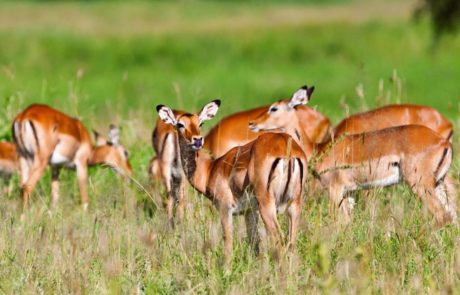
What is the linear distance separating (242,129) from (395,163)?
6.44ft

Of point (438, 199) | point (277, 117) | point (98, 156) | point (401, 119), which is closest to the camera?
point (438, 199)

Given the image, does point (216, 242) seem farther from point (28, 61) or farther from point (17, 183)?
point (28, 61)

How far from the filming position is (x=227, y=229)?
6539 millimetres

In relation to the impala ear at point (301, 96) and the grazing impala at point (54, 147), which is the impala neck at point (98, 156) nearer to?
the grazing impala at point (54, 147)

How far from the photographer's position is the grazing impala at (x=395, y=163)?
25.4 ft

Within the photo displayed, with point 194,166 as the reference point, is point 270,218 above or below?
below

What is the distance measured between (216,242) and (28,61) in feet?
81.0

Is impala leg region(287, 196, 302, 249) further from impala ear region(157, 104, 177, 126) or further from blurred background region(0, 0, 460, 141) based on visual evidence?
blurred background region(0, 0, 460, 141)

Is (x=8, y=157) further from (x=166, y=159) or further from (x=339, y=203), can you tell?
(x=339, y=203)

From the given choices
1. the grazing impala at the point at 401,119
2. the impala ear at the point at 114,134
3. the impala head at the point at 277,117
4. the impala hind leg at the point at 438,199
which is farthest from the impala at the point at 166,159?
the impala hind leg at the point at 438,199

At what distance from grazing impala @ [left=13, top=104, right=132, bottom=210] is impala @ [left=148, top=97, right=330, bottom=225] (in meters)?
0.41

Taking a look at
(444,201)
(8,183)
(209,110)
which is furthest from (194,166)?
(8,183)

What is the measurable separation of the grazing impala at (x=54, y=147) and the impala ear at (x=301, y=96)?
5.91 ft

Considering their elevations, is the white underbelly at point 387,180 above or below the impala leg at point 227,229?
above
